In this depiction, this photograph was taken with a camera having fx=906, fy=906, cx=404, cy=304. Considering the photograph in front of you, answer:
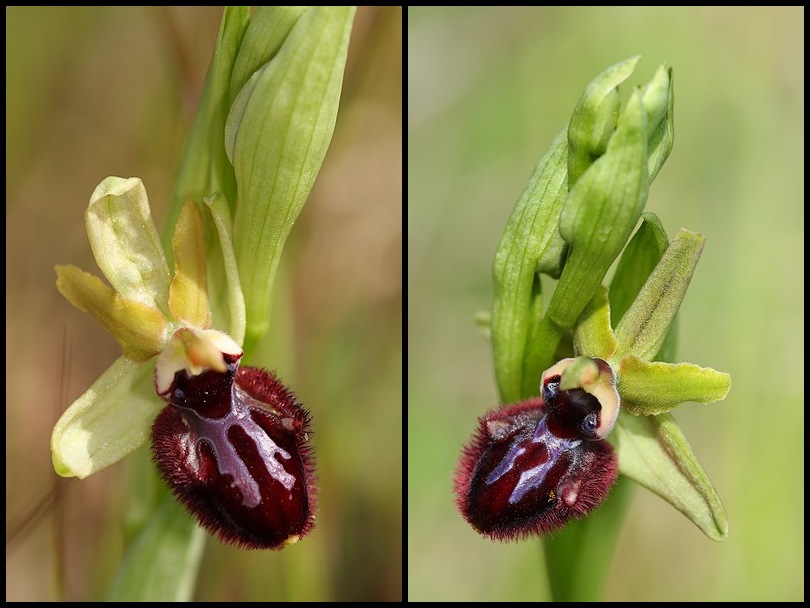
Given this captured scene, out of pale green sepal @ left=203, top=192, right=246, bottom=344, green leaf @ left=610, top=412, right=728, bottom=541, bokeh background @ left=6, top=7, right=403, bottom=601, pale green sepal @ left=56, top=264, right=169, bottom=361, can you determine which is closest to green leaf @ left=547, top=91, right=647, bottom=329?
green leaf @ left=610, top=412, right=728, bottom=541

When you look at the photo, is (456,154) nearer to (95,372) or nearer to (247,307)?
(95,372)

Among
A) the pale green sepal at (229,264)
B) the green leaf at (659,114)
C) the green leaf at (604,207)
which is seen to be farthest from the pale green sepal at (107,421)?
the green leaf at (659,114)

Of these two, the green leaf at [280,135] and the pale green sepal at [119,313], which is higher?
the green leaf at [280,135]

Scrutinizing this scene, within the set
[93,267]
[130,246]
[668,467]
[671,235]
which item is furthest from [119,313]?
[671,235]

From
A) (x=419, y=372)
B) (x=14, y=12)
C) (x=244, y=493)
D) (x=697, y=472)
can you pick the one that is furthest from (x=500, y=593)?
(x=14, y=12)

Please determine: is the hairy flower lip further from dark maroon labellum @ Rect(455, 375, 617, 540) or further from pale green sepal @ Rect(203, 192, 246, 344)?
pale green sepal @ Rect(203, 192, 246, 344)

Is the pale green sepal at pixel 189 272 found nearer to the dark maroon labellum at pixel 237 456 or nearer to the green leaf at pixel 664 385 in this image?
the dark maroon labellum at pixel 237 456

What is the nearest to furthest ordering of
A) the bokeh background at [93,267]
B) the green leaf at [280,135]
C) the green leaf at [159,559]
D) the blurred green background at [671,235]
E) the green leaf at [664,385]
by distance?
the green leaf at [280,135] → the green leaf at [664,385] → the green leaf at [159,559] → the bokeh background at [93,267] → the blurred green background at [671,235]
